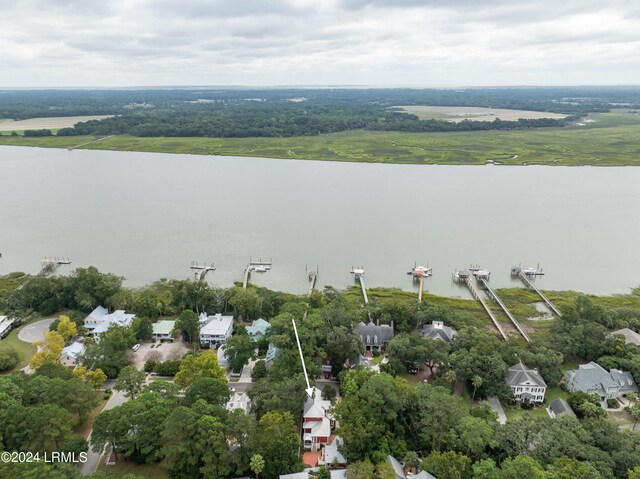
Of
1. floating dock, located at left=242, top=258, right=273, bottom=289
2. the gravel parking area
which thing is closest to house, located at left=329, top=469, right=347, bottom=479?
the gravel parking area

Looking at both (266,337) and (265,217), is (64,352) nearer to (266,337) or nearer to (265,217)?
(266,337)

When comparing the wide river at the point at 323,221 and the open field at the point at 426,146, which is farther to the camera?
the open field at the point at 426,146

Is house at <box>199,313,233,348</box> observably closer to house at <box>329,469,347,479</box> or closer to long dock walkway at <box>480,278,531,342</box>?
house at <box>329,469,347,479</box>

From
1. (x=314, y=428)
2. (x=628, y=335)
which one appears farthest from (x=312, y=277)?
(x=628, y=335)

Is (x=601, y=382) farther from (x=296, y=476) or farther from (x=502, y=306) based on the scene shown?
(x=296, y=476)

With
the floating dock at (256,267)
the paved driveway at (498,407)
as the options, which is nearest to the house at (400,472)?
the paved driveway at (498,407)

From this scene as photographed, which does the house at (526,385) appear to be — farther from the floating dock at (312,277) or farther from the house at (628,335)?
the floating dock at (312,277)
